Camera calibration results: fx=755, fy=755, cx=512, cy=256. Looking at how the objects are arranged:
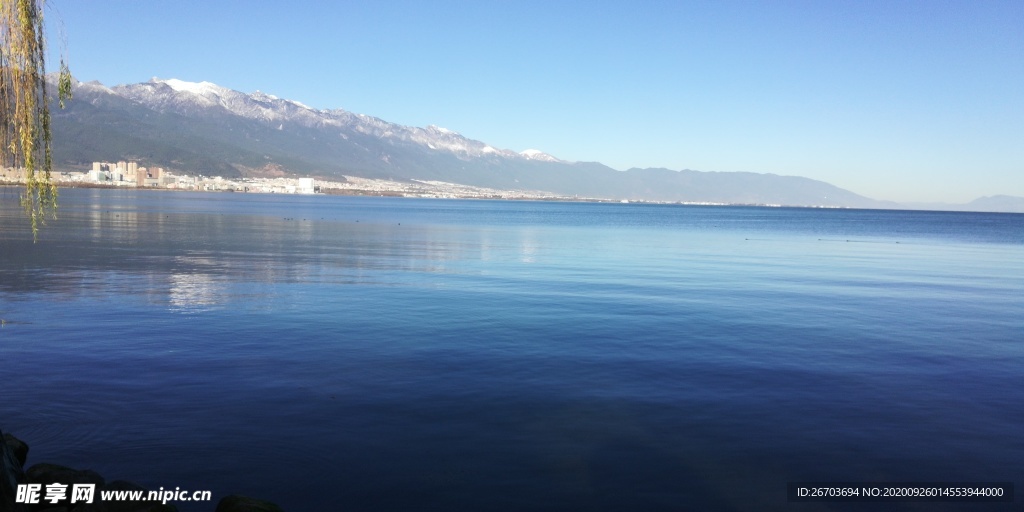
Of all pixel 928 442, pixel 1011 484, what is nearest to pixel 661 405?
pixel 928 442

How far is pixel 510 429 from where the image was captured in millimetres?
10898

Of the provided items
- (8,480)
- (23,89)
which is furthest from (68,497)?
(23,89)

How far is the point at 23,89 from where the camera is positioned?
12.7 metres

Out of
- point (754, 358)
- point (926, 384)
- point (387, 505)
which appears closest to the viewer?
point (387, 505)

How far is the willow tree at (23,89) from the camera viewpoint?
12422 millimetres

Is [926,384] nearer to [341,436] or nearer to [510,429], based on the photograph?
[510,429]

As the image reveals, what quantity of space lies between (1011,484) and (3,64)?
16.2 meters

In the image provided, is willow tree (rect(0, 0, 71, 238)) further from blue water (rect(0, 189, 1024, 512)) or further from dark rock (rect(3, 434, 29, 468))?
dark rock (rect(3, 434, 29, 468))

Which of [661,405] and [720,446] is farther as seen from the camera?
[661,405]

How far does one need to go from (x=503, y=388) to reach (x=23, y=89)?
957 centimetres

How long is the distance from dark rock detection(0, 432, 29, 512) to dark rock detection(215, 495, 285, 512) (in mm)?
1925

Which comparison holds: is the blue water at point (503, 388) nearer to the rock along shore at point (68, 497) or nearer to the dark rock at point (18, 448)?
the dark rock at point (18, 448)

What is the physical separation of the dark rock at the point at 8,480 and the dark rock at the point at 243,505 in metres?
1.93

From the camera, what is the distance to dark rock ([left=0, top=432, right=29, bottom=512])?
7195mm
